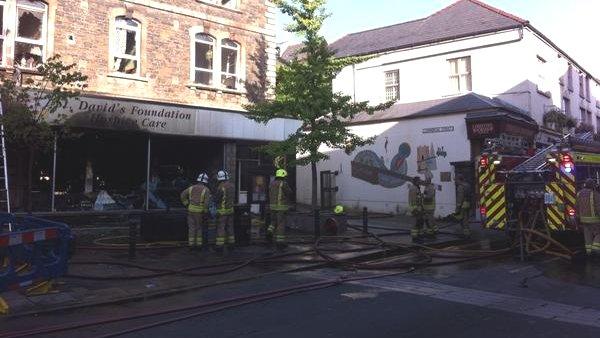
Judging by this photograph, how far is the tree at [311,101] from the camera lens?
52.9 feet

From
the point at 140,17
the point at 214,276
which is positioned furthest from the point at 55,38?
the point at 214,276

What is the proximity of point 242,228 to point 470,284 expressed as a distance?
5.50 meters

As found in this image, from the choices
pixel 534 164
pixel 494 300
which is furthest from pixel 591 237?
pixel 494 300

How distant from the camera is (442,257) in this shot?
37.7 ft

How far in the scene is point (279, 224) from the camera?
12.4 meters

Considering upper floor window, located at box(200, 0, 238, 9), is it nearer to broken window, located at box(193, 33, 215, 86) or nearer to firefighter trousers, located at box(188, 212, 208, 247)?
broken window, located at box(193, 33, 215, 86)

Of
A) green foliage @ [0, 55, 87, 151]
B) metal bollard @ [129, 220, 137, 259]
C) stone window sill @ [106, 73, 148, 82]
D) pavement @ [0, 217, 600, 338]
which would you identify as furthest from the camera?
stone window sill @ [106, 73, 148, 82]

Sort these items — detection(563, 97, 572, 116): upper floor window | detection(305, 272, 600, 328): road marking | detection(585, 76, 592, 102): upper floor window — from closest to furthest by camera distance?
detection(305, 272, 600, 328): road marking → detection(563, 97, 572, 116): upper floor window → detection(585, 76, 592, 102): upper floor window

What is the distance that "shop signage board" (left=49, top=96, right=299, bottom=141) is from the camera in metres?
15.8

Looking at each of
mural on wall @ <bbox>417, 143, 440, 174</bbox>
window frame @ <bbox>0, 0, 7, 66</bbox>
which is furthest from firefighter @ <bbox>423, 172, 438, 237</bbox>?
window frame @ <bbox>0, 0, 7, 66</bbox>

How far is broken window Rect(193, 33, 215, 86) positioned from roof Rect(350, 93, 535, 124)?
717 cm

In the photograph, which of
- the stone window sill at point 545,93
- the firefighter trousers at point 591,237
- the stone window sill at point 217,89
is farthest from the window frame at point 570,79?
the firefighter trousers at point 591,237

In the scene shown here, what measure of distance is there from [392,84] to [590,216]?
53.9 feet

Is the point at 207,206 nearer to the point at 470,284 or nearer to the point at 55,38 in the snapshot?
the point at 470,284
